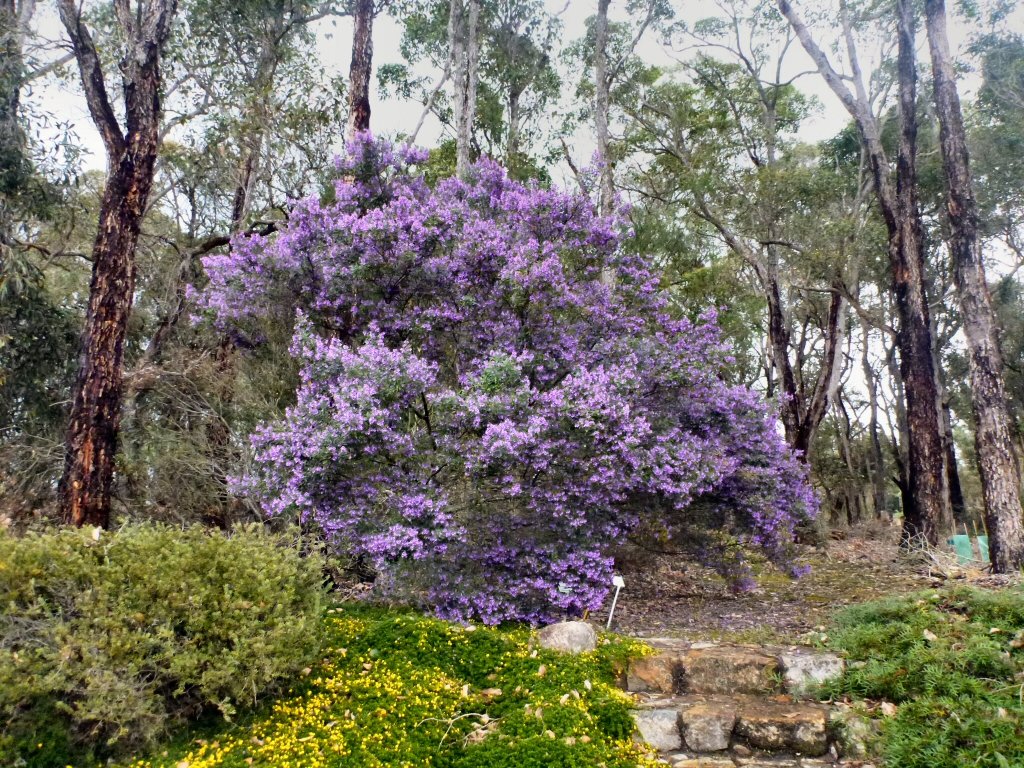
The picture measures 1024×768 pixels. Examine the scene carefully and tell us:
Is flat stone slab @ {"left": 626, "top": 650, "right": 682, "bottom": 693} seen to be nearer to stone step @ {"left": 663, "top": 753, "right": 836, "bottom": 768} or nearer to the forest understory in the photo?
stone step @ {"left": 663, "top": 753, "right": 836, "bottom": 768}

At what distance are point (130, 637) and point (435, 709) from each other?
180 cm

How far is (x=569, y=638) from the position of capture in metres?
5.28

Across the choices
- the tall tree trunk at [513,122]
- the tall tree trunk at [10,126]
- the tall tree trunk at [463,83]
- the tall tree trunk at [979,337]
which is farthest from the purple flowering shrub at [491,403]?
the tall tree trunk at [513,122]

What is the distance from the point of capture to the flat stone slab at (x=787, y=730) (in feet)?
14.5

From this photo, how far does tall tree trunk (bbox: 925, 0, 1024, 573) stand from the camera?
7.89m

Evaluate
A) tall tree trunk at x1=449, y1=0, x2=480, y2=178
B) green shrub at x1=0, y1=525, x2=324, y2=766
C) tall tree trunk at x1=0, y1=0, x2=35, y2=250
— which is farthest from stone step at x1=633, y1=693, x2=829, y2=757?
tall tree trunk at x1=449, y1=0, x2=480, y2=178

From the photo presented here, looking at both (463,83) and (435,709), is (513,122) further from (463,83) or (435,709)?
(435,709)

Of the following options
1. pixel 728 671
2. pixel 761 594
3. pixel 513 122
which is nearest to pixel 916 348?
pixel 761 594

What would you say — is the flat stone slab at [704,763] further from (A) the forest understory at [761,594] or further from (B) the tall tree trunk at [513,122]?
(B) the tall tree trunk at [513,122]

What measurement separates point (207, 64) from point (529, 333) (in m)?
9.59

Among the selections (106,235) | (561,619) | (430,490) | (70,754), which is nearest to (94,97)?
(106,235)

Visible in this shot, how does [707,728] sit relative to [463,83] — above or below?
below

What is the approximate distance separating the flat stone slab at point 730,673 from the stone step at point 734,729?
39 cm

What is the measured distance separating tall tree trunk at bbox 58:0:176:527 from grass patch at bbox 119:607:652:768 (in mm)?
3560
